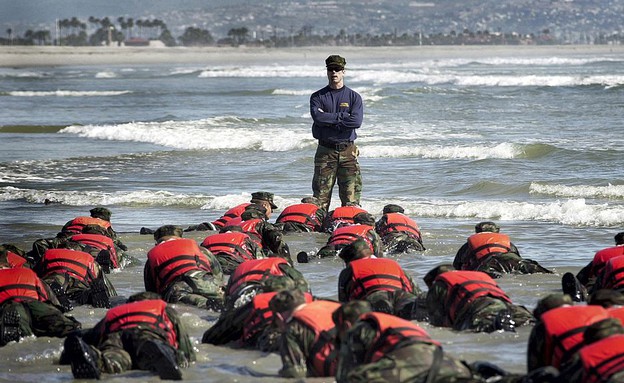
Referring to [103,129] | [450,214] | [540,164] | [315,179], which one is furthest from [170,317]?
[103,129]

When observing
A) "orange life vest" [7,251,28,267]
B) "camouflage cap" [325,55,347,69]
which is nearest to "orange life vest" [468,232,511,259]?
"camouflage cap" [325,55,347,69]

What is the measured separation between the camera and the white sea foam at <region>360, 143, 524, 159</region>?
26594mm

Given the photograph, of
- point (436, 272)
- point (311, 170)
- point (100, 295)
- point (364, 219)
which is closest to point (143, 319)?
point (100, 295)

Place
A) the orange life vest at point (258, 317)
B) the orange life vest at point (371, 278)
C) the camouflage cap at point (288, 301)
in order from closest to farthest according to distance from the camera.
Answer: the camouflage cap at point (288, 301)
the orange life vest at point (258, 317)
the orange life vest at point (371, 278)

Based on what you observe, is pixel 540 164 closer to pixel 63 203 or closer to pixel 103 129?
pixel 63 203

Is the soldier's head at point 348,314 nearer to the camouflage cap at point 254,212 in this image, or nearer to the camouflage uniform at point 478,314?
the camouflage uniform at point 478,314

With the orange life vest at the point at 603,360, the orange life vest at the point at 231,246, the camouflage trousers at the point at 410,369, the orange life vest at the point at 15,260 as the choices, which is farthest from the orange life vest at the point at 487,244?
the orange life vest at the point at 603,360

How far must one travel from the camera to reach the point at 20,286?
32.6 ft

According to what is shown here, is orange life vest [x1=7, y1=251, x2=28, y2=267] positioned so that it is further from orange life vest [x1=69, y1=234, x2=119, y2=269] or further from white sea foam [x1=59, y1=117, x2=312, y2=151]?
white sea foam [x1=59, y1=117, x2=312, y2=151]

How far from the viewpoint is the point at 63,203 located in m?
20.6

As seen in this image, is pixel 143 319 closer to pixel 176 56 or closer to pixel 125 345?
pixel 125 345

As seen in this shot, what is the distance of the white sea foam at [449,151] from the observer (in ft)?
87.2

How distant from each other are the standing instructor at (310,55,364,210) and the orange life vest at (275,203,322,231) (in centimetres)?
19

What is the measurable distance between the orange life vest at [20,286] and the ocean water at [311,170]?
433 mm
